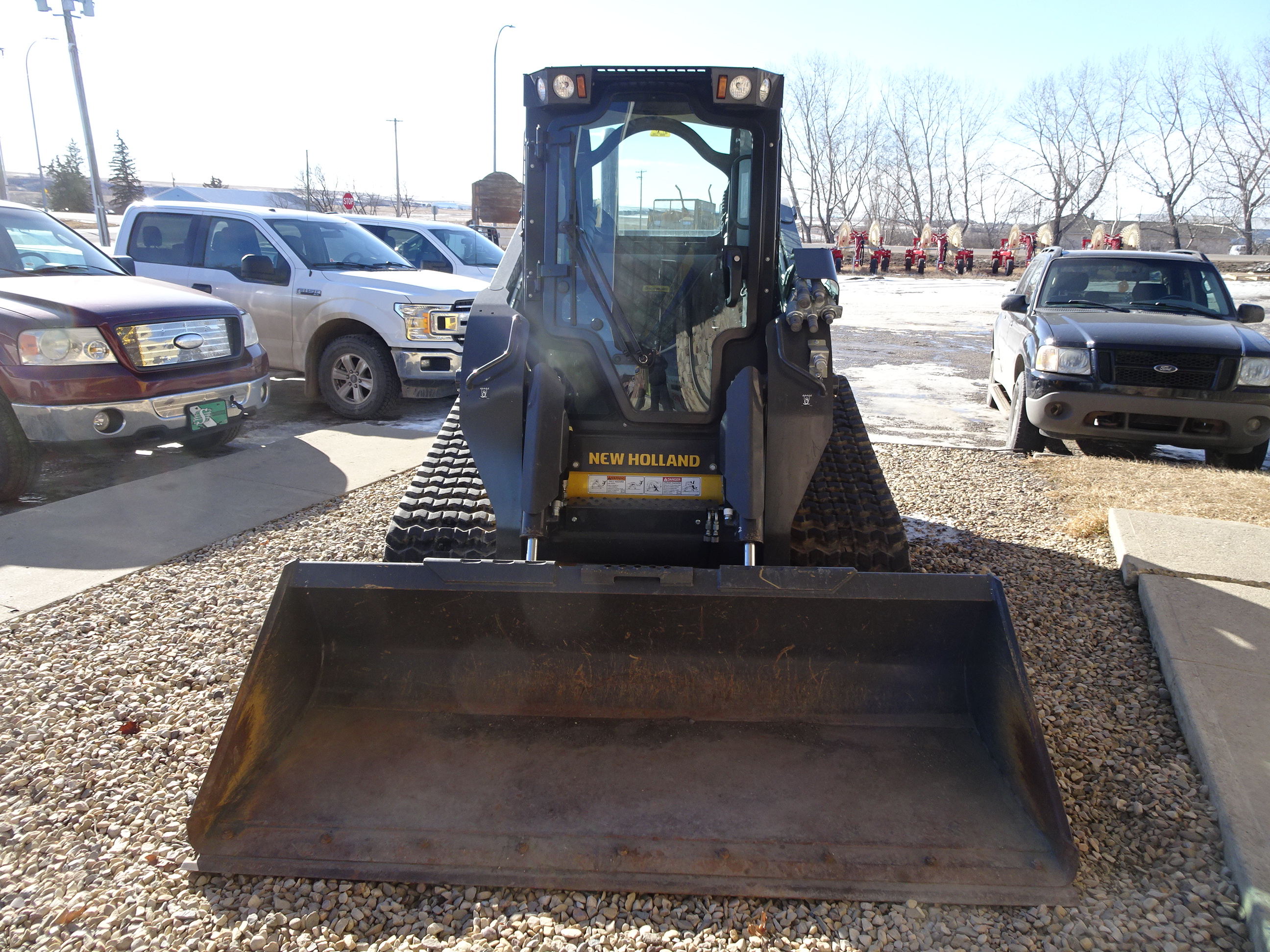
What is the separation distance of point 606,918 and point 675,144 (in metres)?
2.96

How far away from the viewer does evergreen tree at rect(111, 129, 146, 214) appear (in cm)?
5325

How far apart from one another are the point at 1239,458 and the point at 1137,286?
1.81 meters

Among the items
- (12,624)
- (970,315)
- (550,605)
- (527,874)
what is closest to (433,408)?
(12,624)

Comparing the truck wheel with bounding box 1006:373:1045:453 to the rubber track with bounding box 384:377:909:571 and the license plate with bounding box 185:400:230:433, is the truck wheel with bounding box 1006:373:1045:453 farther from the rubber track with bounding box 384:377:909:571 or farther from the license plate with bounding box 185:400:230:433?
the license plate with bounding box 185:400:230:433

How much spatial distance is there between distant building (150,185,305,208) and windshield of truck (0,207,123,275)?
10.7 m

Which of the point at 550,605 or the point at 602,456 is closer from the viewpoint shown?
the point at 550,605

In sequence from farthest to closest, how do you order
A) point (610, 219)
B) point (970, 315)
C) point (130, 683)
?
point (970, 315) < point (610, 219) < point (130, 683)

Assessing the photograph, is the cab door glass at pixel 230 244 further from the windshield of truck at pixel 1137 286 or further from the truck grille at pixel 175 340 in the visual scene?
the windshield of truck at pixel 1137 286

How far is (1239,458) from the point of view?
24.7 ft

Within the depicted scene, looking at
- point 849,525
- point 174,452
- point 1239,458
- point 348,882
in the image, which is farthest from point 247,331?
point 1239,458

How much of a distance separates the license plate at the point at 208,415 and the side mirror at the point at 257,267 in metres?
2.08

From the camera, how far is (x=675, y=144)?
12.3ft

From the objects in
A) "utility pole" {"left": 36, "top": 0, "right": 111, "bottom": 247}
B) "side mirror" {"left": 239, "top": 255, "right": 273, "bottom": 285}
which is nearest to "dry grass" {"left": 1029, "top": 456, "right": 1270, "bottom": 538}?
"side mirror" {"left": 239, "top": 255, "right": 273, "bottom": 285}

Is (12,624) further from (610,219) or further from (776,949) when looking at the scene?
(776,949)
